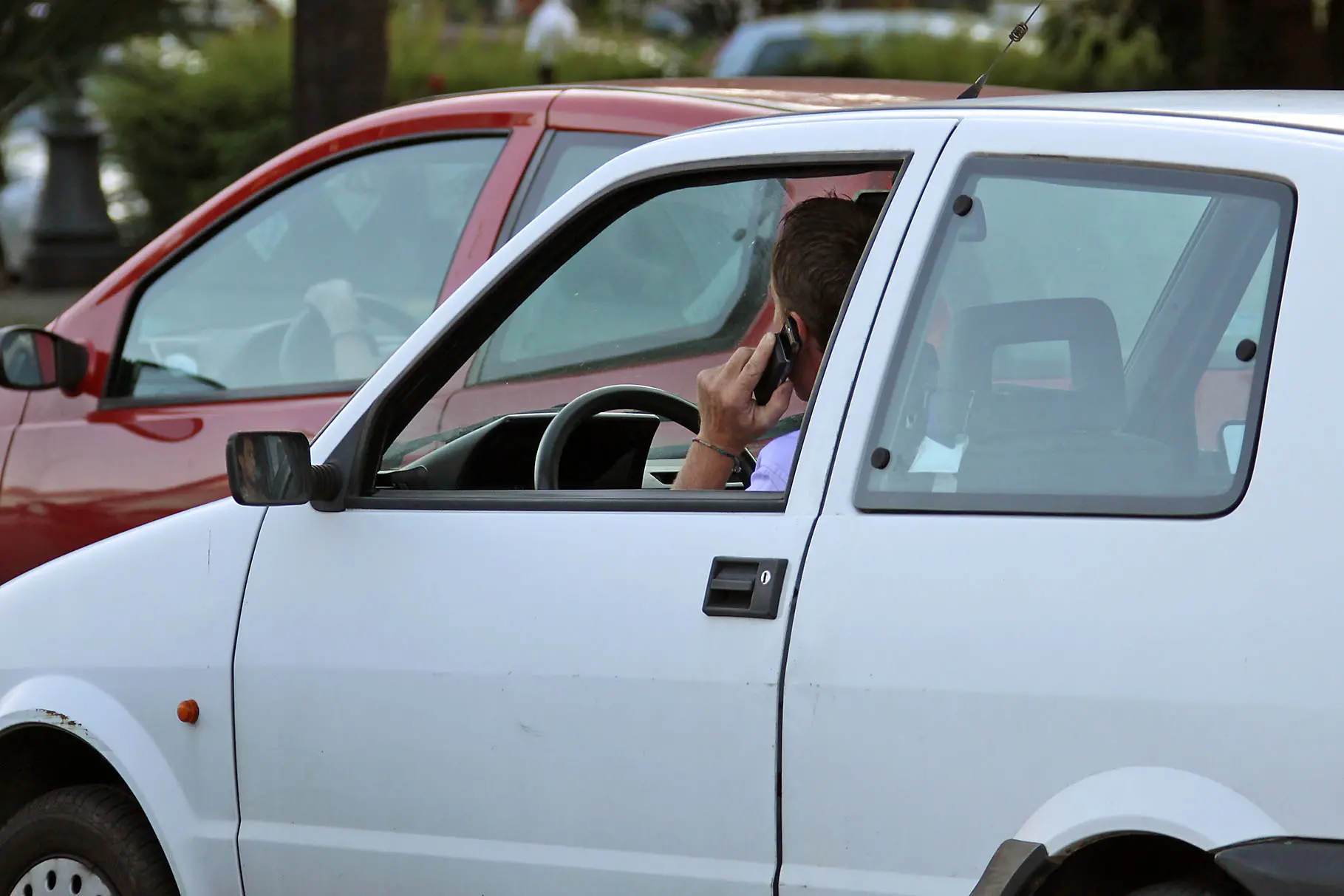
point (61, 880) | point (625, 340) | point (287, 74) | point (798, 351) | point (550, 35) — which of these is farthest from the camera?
point (550, 35)

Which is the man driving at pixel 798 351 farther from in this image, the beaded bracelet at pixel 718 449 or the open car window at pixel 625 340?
the open car window at pixel 625 340

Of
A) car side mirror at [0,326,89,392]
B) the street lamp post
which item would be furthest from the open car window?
the street lamp post

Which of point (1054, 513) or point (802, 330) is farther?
point (802, 330)

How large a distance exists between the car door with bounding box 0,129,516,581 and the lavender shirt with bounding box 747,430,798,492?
74.2 inches

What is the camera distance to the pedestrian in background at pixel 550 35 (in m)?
18.2

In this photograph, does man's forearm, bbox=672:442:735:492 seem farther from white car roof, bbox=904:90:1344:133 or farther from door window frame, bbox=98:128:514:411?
door window frame, bbox=98:128:514:411

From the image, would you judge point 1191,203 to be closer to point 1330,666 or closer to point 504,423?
point 1330,666

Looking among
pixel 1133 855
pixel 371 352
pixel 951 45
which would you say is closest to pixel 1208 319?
pixel 1133 855

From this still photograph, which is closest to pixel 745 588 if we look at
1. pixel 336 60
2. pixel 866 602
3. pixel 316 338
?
pixel 866 602

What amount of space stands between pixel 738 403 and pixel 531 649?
1.79 ft

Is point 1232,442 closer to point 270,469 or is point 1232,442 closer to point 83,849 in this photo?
point 270,469

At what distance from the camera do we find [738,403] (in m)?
3.15

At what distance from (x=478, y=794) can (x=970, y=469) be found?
910 mm

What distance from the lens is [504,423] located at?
372 cm
